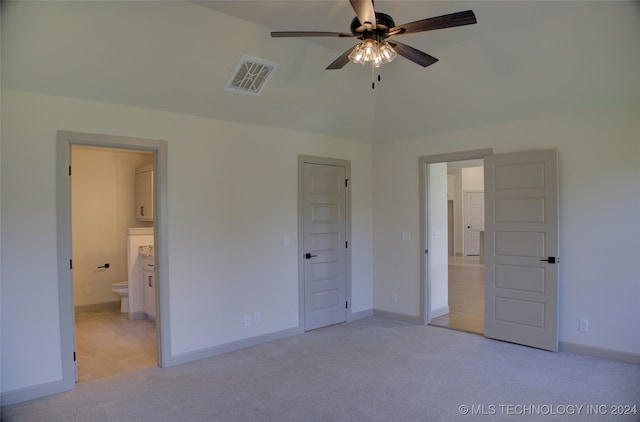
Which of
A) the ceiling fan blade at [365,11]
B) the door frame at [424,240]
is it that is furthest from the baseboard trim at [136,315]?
the ceiling fan blade at [365,11]

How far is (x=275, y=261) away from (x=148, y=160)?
126 inches

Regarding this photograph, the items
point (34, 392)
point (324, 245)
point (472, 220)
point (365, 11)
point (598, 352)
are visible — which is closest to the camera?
point (365, 11)

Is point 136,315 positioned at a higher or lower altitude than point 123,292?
lower

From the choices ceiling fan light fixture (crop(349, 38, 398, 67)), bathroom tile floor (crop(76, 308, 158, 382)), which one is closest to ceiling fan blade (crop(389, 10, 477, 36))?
ceiling fan light fixture (crop(349, 38, 398, 67))

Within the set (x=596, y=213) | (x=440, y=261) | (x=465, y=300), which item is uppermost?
(x=596, y=213)

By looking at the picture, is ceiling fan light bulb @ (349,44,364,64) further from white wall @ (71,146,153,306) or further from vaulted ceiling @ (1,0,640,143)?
white wall @ (71,146,153,306)

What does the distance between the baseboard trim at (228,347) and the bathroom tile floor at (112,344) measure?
0.85 feet

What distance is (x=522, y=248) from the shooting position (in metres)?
4.30

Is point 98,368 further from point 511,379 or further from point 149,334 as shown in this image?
point 511,379

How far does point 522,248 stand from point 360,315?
2318 mm

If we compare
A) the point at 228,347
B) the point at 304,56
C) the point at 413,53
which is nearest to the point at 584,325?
the point at 413,53

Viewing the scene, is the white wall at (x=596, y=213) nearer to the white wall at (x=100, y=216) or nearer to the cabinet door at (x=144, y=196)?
the cabinet door at (x=144, y=196)

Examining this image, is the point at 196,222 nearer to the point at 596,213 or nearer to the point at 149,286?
the point at 149,286

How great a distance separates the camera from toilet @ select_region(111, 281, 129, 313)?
5.69 meters
